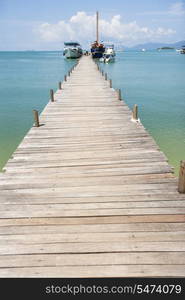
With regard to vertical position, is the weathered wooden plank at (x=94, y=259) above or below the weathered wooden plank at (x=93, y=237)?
below

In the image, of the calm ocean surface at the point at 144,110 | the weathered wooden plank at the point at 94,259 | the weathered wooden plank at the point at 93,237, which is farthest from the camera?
the calm ocean surface at the point at 144,110

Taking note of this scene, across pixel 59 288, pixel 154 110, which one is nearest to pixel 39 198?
pixel 59 288

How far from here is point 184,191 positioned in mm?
6016

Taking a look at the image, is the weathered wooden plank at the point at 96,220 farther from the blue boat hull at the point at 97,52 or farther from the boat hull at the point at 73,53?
the boat hull at the point at 73,53

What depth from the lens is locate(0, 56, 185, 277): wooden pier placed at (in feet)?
13.9

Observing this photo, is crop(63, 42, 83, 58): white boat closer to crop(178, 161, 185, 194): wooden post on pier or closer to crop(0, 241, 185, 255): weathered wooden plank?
crop(178, 161, 185, 194): wooden post on pier

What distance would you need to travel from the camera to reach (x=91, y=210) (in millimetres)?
5539

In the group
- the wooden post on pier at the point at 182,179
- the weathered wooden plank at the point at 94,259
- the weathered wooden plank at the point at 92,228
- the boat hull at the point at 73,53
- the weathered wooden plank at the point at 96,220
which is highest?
the boat hull at the point at 73,53

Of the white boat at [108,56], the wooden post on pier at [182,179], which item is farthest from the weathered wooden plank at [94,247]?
the white boat at [108,56]

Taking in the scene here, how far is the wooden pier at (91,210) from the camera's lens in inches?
167

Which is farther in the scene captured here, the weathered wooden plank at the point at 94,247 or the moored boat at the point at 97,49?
the moored boat at the point at 97,49

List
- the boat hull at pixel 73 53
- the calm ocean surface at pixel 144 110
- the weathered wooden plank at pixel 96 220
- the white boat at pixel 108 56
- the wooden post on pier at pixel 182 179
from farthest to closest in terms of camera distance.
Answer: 1. the boat hull at pixel 73 53
2. the white boat at pixel 108 56
3. the calm ocean surface at pixel 144 110
4. the wooden post on pier at pixel 182 179
5. the weathered wooden plank at pixel 96 220

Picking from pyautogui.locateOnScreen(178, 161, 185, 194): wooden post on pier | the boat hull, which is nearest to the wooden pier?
pyautogui.locateOnScreen(178, 161, 185, 194): wooden post on pier

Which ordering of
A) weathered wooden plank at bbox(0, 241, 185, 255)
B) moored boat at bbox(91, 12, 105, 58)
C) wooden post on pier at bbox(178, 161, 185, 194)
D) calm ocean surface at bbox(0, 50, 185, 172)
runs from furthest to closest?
moored boat at bbox(91, 12, 105, 58), calm ocean surface at bbox(0, 50, 185, 172), wooden post on pier at bbox(178, 161, 185, 194), weathered wooden plank at bbox(0, 241, 185, 255)
